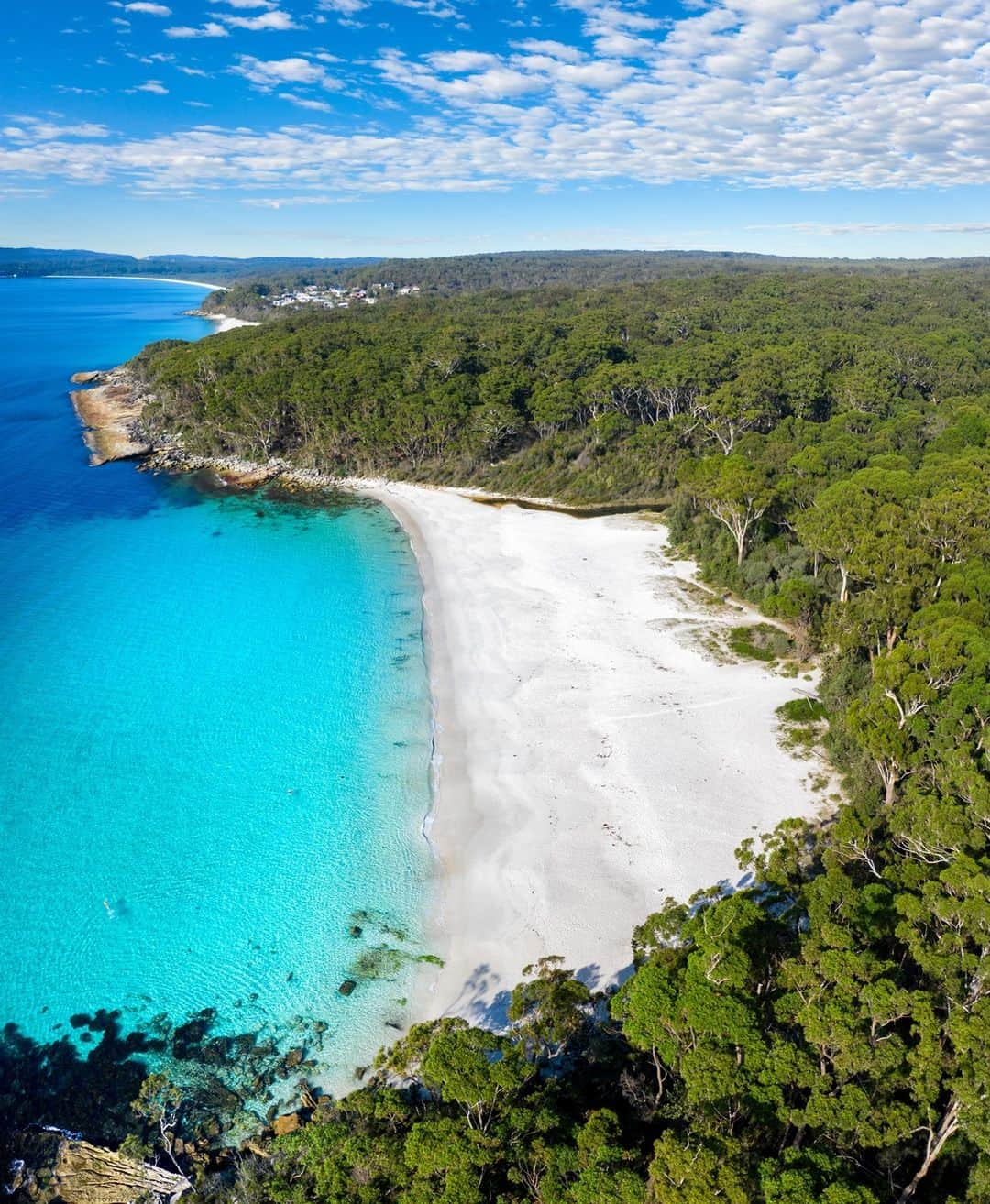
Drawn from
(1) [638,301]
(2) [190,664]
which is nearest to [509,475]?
(2) [190,664]

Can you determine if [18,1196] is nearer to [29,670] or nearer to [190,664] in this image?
[190,664]

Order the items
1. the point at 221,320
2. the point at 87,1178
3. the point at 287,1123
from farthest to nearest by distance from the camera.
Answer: the point at 221,320 → the point at 287,1123 → the point at 87,1178

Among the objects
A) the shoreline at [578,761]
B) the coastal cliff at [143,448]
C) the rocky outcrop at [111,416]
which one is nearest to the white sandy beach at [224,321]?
the rocky outcrop at [111,416]

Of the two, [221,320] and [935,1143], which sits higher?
[221,320]

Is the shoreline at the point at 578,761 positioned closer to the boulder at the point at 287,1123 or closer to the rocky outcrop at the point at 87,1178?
the boulder at the point at 287,1123

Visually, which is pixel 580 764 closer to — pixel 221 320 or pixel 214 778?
pixel 214 778

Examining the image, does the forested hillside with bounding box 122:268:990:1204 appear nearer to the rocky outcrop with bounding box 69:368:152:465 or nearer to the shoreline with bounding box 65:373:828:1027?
the shoreline with bounding box 65:373:828:1027

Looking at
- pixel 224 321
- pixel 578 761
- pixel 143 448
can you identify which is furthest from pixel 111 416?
pixel 224 321
